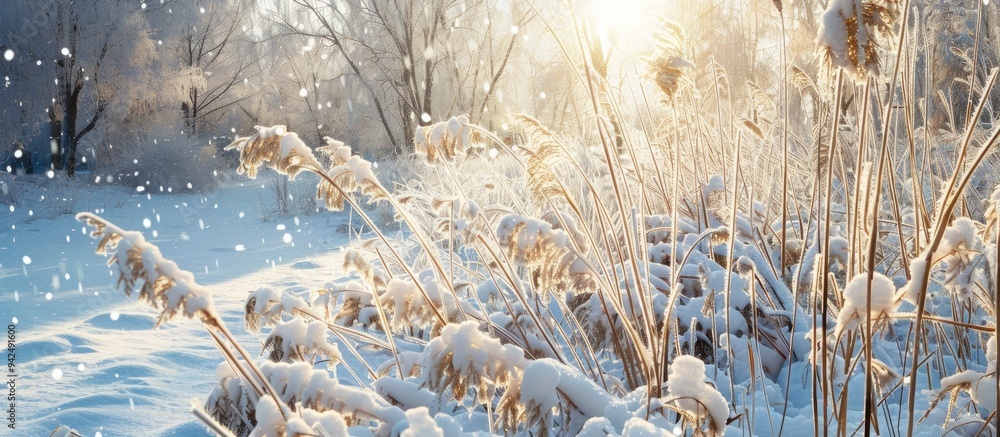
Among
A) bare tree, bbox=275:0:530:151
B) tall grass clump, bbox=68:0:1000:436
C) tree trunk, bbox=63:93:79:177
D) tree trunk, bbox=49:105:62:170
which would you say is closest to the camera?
tall grass clump, bbox=68:0:1000:436

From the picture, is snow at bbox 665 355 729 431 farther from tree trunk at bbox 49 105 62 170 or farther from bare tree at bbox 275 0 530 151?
tree trunk at bbox 49 105 62 170

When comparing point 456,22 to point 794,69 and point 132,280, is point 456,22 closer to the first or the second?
point 794,69

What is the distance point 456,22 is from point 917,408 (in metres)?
14.1

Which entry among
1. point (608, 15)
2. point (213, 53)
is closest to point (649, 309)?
point (608, 15)

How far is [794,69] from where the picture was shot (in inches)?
72.2

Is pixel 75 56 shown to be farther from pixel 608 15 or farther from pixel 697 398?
pixel 697 398

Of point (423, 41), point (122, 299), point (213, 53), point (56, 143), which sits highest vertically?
point (213, 53)

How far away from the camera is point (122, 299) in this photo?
3.92m

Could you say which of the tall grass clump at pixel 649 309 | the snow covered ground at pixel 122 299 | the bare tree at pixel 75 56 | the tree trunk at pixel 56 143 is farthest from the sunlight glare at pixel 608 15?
the tree trunk at pixel 56 143

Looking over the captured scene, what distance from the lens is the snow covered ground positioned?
6.29 ft

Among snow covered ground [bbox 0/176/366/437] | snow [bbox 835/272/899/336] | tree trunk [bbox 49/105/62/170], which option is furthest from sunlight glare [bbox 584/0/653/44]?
tree trunk [bbox 49/105/62/170]

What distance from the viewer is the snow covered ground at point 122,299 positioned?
1916 mm

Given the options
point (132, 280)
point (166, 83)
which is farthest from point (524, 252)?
point (166, 83)

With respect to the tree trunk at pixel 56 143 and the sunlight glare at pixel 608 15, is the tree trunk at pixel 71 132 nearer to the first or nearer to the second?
the tree trunk at pixel 56 143
